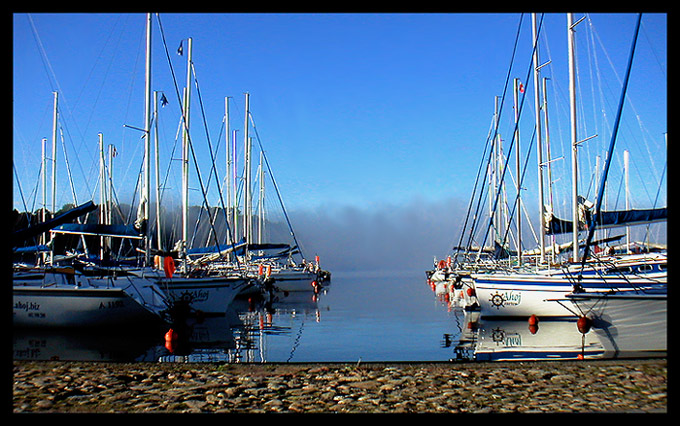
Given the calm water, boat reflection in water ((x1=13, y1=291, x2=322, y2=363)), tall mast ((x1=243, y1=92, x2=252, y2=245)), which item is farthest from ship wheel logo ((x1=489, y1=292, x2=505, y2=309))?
tall mast ((x1=243, y1=92, x2=252, y2=245))

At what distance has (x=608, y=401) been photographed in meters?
7.91

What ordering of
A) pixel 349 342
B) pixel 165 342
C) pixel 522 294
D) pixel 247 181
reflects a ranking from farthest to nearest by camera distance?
pixel 247 181 < pixel 522 294 < pixel 349 342 < pixel 165 342

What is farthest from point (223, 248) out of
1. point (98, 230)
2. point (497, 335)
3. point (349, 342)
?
point (497, 335)

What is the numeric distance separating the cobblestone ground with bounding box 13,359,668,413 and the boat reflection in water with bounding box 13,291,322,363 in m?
5.42

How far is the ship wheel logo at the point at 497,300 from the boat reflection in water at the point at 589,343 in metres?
5.14

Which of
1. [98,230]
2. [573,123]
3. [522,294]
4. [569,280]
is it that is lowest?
[522,294]

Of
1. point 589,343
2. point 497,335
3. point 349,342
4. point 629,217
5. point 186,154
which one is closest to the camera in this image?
point 589,343

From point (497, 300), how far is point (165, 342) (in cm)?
1439

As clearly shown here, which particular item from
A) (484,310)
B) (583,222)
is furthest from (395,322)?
(583,222)

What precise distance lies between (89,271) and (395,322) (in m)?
13.6

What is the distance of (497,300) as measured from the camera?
1076 inches

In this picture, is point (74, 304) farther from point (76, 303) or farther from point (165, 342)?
point (165, 342)

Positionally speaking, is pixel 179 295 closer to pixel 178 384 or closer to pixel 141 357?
pixel 141 357

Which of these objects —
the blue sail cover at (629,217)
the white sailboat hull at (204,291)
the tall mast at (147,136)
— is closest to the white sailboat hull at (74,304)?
the white sailboat hull at (204,291)
